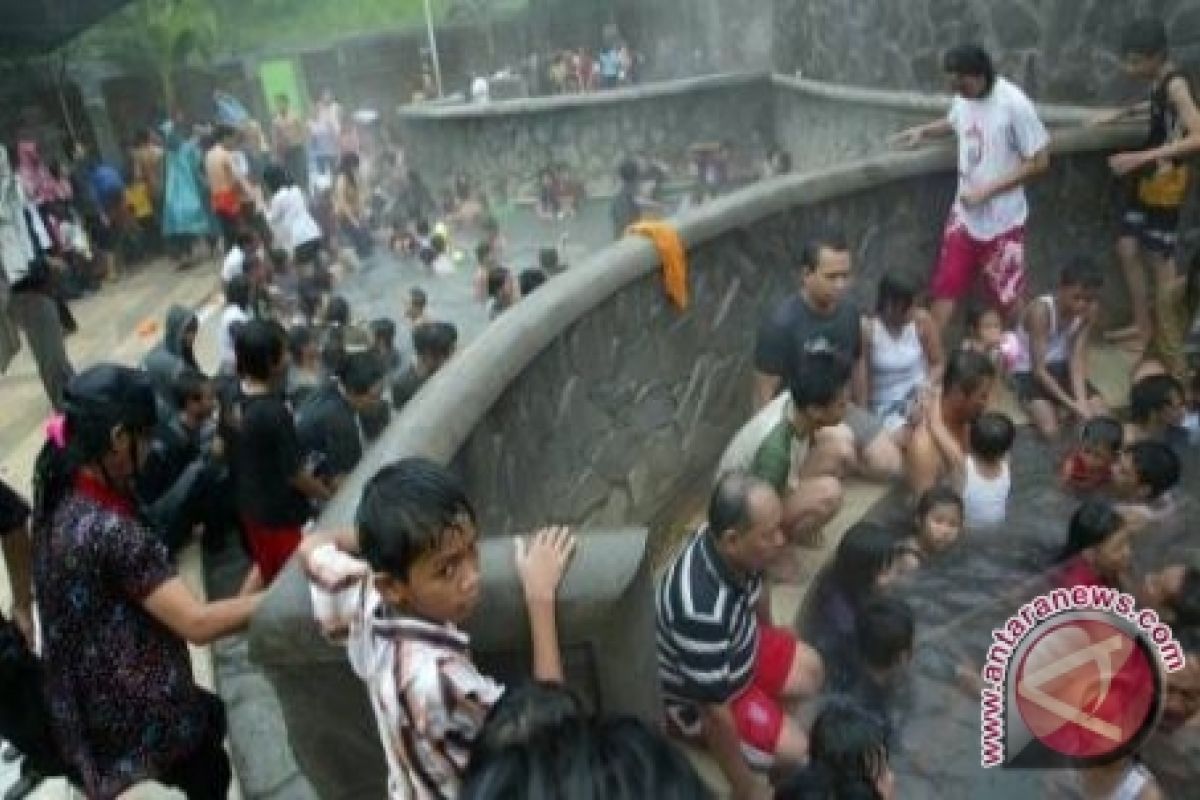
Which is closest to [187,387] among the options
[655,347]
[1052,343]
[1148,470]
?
[655,347]

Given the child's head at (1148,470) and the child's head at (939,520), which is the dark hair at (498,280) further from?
the child's head at (1148,470)

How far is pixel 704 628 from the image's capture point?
11.4 feet

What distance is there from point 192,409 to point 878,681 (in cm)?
391

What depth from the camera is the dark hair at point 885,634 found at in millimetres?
4293

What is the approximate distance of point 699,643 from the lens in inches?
137

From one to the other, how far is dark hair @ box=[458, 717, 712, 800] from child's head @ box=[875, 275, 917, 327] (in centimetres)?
476

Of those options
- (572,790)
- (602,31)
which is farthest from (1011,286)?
(602,31)

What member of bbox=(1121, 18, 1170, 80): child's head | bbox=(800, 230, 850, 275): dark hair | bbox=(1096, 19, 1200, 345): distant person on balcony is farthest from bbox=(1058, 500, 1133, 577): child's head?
bbox=(1121, 18, 1170, 80): child's head

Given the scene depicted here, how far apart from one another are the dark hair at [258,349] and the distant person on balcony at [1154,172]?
5.31 meters

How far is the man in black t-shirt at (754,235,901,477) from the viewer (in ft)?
17.7

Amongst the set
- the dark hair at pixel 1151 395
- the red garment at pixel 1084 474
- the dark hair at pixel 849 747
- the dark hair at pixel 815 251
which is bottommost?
the red garment at pixel 1084 474

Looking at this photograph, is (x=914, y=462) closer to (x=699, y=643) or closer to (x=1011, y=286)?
(x=1011, y=286)

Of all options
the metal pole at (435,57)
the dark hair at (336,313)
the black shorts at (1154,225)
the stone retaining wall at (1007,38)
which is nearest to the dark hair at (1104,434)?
the black shorts at (1154,225)

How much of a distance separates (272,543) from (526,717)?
10.2 ft
